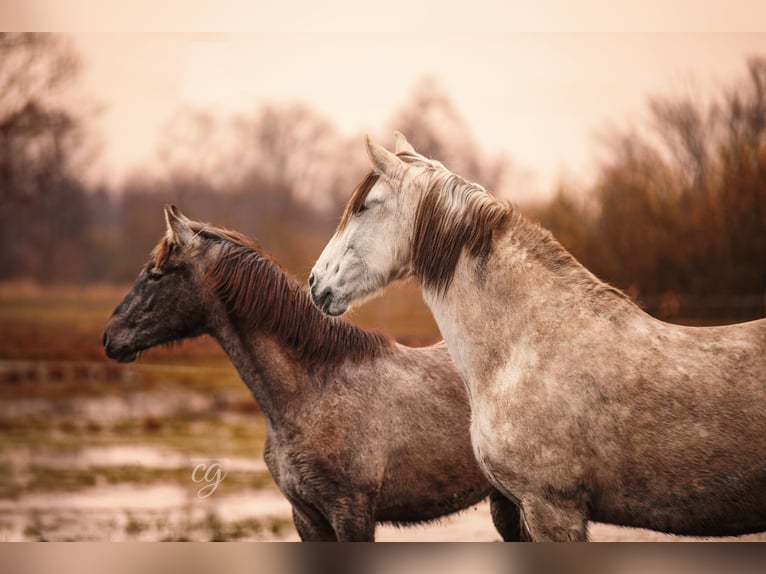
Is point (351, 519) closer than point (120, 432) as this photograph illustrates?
Yes

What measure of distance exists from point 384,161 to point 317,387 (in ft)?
2.96

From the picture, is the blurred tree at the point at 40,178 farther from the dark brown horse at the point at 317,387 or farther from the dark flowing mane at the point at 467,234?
the dark flowing mane at the point at 467,234

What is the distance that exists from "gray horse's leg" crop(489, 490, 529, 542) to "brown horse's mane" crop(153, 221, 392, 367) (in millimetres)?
796

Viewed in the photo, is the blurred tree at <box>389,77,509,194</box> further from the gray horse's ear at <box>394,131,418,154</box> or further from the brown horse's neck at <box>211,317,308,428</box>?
the brown horse's neck at <box>211,317,308,428</box>

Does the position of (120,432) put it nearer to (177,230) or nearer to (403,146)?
(177,230)

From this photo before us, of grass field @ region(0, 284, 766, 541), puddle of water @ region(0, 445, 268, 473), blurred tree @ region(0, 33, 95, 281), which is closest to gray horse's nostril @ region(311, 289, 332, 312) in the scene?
grass field @ region(0, 284, 766, 541)

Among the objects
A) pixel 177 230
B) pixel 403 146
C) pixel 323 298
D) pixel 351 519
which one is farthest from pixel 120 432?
pixel 403 146

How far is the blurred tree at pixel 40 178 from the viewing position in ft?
13.3

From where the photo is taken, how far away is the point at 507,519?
2.95 metres

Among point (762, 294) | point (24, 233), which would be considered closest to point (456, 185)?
point (762, 294)

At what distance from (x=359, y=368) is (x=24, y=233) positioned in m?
2.47

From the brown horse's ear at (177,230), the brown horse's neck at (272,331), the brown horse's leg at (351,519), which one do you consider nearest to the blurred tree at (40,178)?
the brown horse's ear at (177,230)

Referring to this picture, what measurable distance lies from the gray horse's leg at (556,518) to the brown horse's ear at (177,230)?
1619mm

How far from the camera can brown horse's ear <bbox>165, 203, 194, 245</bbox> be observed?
2809mm
